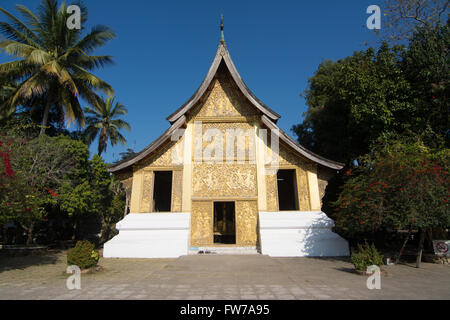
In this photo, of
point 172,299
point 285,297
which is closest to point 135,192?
point 172,299

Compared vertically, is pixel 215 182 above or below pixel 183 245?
above

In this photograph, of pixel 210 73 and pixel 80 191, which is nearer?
pixel 210 73

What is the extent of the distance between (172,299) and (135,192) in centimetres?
679

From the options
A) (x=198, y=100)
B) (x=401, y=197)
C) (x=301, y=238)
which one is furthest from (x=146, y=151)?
(x=401, y=197)

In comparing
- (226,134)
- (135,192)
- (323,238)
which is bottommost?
(323,238)

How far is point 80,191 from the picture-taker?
1211cm

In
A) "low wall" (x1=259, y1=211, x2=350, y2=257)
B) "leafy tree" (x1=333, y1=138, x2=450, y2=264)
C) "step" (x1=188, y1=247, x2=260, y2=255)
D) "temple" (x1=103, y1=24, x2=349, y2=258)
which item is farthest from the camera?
"step" (x1=188, y1=247, x2=260, y2=255)

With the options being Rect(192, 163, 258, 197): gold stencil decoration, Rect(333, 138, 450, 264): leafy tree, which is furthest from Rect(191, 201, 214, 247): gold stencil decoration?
Rect(333, 138, 450, 264): leafy tree

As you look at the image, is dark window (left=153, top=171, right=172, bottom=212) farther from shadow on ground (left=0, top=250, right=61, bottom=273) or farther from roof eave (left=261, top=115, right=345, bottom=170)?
roof eave (left=261, top=115, right=345, bottom=170)

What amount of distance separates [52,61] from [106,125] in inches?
529

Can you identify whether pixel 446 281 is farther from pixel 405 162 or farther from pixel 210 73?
pixel 210 73

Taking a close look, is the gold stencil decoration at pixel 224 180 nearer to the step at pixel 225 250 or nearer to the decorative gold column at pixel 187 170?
the decorative gold column at pixel 187 170

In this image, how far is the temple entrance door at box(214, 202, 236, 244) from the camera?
14995 mm

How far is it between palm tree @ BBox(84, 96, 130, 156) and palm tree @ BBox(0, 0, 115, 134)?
32.6ft
